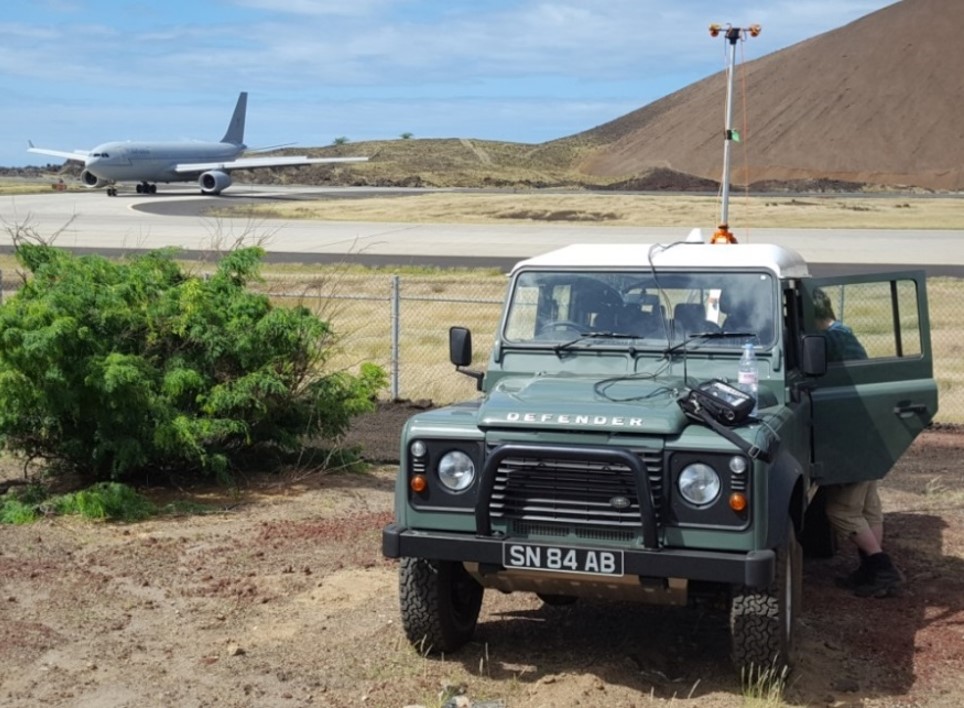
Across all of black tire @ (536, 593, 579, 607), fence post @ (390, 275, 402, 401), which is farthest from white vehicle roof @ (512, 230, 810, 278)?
fence post @ (390, 275, 402, 401)

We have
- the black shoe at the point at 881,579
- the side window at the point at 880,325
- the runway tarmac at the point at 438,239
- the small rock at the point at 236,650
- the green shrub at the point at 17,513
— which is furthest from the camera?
the runway tarmac at the point at 438,239

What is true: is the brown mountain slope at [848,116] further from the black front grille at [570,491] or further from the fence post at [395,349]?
the black front grille at [570,491]

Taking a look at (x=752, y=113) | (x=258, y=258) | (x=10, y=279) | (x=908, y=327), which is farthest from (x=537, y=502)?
(x=752, y=113)

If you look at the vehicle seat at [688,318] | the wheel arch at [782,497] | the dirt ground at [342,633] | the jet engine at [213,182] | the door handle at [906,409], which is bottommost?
the dirt ground at [342,633]

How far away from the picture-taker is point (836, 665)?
6.52m

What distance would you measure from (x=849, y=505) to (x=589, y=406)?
2.49 m

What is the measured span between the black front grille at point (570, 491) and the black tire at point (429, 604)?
0.62m

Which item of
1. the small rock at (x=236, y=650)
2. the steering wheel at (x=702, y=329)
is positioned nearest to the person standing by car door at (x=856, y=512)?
the steering wheel at (x=702, y=329)

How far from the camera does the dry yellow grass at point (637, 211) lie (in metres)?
48.8

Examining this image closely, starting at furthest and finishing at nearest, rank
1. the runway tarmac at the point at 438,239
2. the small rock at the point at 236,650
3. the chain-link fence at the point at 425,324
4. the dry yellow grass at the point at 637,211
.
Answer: the dry yellow grass at the point at 637,211
the runway tarmac at the point at 438,239
the chain-link fence at the point at 425,324
the small rock at the point at 236,650

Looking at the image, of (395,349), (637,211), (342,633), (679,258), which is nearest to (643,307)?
(679,258)

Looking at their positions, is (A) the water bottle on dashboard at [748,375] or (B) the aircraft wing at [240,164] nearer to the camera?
(A) the water bottle on dashboard at [748,375]

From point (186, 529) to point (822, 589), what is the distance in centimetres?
444

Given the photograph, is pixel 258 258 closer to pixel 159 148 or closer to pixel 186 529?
pixel 186 529
